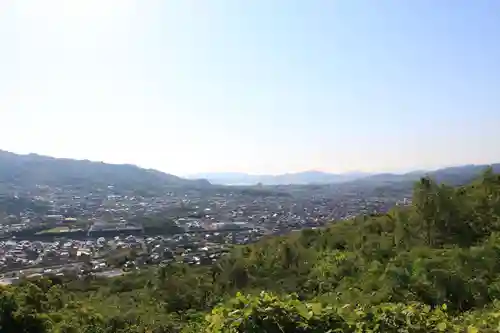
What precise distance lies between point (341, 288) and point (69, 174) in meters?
150

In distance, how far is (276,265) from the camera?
76.7ft

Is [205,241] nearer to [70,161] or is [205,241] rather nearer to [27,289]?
[27,289]

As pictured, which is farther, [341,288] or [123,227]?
[123,227]

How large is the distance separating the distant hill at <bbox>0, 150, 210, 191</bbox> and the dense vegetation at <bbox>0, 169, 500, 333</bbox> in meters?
110

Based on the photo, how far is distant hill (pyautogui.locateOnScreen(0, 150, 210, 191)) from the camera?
13338 cm

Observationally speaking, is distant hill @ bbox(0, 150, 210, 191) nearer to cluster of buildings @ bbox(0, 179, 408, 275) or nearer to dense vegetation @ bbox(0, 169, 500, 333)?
cluster of buildings @ bbox(0, 179, 408, 275)

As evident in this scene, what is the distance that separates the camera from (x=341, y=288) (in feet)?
44.0

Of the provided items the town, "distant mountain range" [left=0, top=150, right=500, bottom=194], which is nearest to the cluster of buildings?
the town

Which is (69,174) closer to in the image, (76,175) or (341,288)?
(76,175)

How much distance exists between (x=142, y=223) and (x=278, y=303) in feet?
244

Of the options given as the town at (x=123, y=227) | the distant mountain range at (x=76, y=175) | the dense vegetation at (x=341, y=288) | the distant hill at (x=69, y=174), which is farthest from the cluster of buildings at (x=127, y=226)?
the dense vegetation at (x=341, y=288)

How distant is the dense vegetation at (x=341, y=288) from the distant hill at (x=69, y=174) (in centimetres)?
10994

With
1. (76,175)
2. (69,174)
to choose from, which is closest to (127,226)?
(76,175)

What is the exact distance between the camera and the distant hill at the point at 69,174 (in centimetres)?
13338
